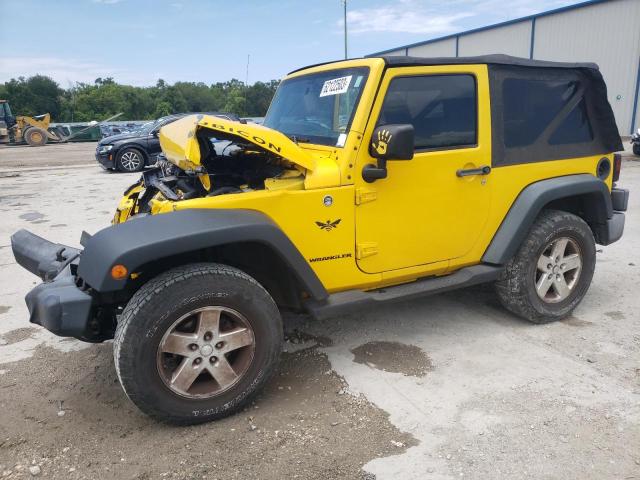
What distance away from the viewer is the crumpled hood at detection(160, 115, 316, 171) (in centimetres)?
279

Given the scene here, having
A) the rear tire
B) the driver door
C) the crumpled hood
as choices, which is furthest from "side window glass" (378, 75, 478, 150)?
the rear tire

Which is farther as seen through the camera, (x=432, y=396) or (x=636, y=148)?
(x=636, y=148)

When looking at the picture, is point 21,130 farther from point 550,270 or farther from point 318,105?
point 550,270

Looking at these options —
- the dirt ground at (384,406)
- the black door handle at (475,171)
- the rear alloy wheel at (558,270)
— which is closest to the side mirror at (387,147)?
the black door handle at (475,171)

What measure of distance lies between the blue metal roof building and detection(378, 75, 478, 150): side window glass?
20.7m

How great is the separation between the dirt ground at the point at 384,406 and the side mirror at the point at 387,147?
131 cm

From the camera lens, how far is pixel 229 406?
110 inches

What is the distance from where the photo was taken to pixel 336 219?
9.93 ft

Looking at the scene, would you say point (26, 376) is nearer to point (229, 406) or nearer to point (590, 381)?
point (229, 406)

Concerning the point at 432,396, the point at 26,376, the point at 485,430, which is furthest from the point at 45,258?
the point at 485,430

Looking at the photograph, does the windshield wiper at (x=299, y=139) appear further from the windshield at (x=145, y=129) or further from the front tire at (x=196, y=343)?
the windshield at (x=145, y=129)

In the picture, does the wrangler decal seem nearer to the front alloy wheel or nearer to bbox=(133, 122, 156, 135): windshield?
the front alloy wheel

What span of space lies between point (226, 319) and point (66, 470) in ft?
3.43

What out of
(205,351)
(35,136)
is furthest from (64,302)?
(35,136)
